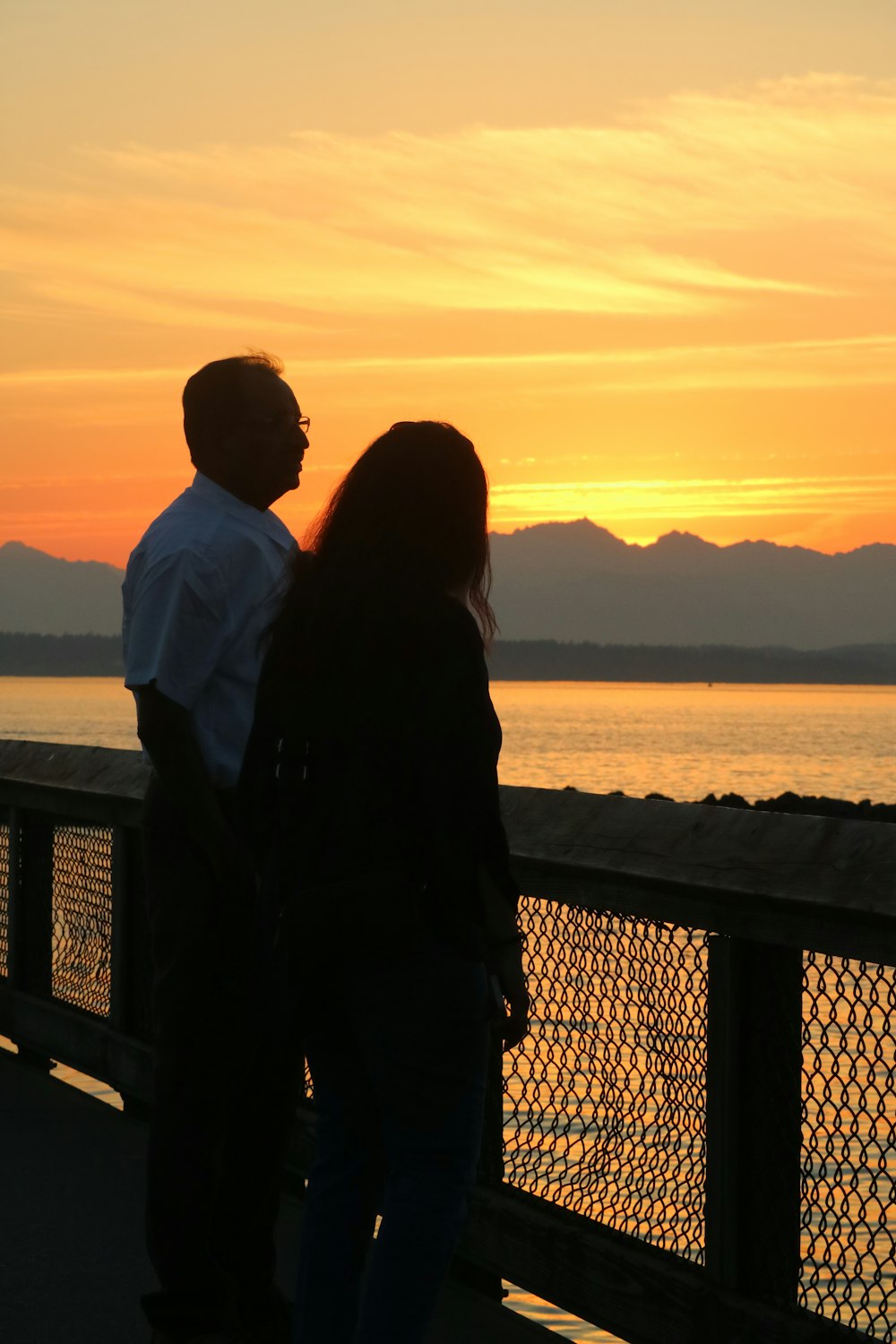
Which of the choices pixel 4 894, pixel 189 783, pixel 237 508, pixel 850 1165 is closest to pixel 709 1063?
pixel 850 1165

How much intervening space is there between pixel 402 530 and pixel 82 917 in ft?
13.2

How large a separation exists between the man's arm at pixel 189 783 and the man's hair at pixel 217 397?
617mm

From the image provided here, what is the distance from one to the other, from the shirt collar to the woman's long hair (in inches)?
22.9

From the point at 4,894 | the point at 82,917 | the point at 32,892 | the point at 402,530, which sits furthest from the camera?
the point at 4,894

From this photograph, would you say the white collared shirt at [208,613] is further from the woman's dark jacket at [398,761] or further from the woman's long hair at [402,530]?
the woman's dark jacket at [398,761]

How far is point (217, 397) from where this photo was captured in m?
3.77

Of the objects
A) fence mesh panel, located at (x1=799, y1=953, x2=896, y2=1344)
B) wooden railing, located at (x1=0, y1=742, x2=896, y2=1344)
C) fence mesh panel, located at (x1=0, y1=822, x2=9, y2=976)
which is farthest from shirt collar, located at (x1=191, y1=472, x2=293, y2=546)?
fence mesh panel, located at (x1=0, y1=822, x2=9, y2=976)

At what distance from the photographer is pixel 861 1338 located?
3.18m

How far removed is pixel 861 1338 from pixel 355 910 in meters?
1.29

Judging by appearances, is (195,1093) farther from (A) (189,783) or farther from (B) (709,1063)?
(B) (709,1063)

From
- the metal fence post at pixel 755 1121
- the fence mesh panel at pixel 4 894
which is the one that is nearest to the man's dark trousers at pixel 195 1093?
the metal fence post at pixel 755 1121

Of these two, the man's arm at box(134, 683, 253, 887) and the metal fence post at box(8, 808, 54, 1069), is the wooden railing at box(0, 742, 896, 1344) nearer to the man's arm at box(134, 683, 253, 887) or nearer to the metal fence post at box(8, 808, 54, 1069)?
the man's arm at box(134, 683, 253, 887)

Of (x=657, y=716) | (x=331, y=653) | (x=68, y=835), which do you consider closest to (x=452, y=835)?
(x=331, y=653)

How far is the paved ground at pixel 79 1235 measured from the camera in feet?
13.4
